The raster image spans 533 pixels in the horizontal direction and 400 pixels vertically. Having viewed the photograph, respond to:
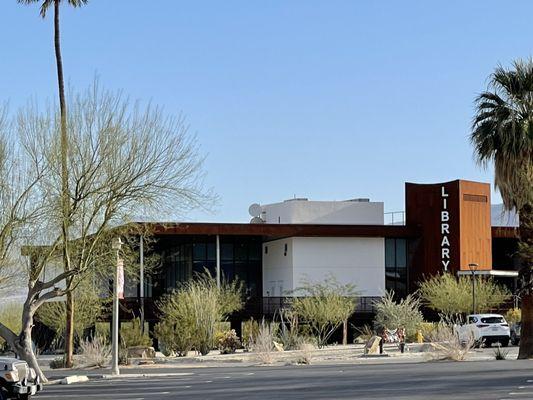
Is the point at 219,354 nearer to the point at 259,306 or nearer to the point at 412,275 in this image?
the point at 259,306

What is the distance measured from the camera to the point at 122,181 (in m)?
32.8

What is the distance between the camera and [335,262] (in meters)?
61.9

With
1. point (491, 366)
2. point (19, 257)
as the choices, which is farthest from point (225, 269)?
point (491, 366)

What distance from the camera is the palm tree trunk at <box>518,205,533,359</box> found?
36281mm

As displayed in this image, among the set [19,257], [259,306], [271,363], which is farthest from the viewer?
[259,306]

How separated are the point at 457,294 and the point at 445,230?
5.86m

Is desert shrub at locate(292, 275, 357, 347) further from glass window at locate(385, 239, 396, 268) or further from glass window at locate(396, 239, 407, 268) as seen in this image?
glass window at locate(396, 239, 407, 268)

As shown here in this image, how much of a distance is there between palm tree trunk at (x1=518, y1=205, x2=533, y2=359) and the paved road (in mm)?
2763

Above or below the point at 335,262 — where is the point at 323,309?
below

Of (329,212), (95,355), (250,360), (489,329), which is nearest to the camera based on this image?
(95,355)

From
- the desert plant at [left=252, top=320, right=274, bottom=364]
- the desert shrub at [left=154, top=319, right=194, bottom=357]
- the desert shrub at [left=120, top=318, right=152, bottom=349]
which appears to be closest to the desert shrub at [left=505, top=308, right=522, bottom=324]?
the desert shrub at [left=154, top=319, right=194, bottom=357]

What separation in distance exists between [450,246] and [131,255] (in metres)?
28.1

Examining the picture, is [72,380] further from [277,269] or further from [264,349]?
[277,269]

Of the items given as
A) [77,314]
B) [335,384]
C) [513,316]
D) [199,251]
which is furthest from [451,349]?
[199,251]
